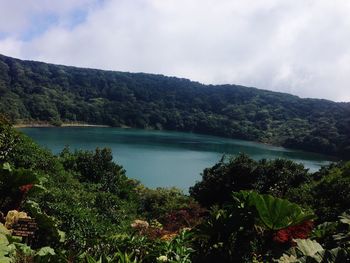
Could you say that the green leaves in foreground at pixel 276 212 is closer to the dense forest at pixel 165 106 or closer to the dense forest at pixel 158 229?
the dense forest at pixel 158 229

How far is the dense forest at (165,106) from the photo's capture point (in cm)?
11088

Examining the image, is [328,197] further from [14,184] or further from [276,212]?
[14,184]

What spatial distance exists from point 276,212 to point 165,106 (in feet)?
482

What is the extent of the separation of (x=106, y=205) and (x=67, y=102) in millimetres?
121538

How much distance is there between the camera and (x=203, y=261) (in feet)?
18.0

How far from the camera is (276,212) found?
213 inches

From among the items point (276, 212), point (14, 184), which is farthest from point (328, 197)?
point (14, 184)

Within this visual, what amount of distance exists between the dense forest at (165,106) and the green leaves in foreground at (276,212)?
87.1 meters

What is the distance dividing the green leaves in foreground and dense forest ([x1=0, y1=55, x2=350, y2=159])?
286 ft

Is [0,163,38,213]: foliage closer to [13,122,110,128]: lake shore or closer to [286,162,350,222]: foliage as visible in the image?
[286,162,350,222]: foliage

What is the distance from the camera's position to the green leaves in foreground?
5355mm


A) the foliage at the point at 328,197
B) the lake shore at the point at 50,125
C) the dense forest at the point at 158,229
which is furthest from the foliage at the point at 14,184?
the lake shore at the point at 50,125

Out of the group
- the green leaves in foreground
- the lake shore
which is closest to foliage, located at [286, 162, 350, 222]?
the green leaves in foreground

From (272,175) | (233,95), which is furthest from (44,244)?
(233,95)
